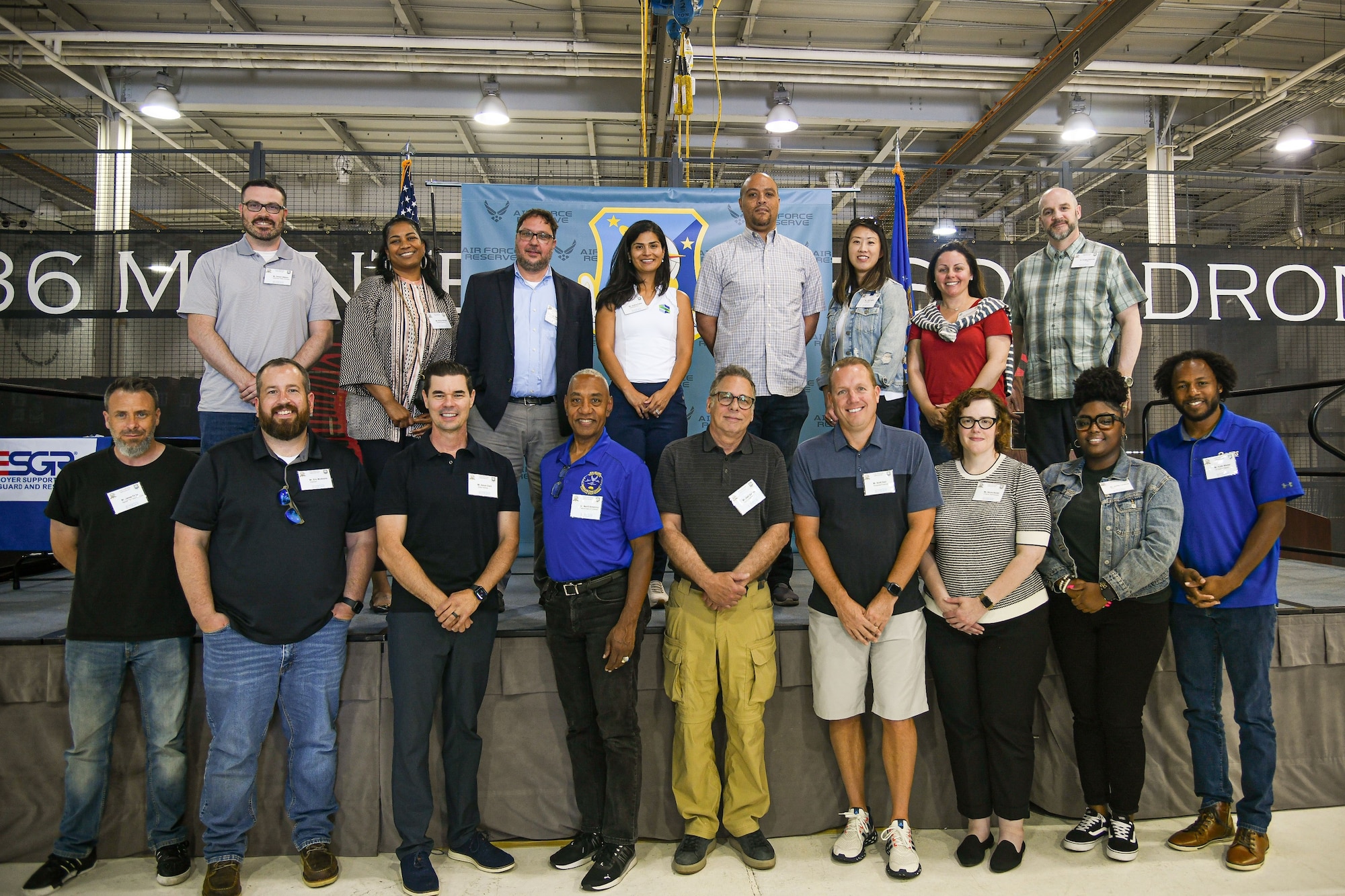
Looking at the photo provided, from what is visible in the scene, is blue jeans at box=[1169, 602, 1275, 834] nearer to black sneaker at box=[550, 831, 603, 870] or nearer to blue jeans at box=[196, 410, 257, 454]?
black sneaker at box=[550, 831, 603, 870]

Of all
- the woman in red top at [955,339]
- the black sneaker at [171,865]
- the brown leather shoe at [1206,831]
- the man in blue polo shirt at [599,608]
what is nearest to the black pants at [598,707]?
the man in blue polo shirt at [599,608]

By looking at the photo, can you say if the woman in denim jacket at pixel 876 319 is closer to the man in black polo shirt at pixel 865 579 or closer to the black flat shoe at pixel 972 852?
the man in black polo shirt at pixel 865 579

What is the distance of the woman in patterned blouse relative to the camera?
3.09 m

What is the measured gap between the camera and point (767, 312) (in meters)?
3.42

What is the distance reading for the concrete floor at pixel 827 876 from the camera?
8.30 feet

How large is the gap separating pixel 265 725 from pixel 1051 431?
3277 millimetres

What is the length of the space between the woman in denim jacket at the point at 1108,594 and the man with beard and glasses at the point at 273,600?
2.42m

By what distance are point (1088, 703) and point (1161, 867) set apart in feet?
1.95

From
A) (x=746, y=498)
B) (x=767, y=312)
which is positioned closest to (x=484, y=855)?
(x=746, y=498)

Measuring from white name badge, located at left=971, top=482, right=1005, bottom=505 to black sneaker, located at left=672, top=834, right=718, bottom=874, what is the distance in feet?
4.88

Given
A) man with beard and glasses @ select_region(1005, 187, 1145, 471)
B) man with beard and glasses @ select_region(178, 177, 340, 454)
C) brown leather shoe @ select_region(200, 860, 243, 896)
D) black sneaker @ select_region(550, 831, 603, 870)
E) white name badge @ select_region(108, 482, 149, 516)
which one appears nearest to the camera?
brown leather shoe @ select_region(200, 860, 243, 896)

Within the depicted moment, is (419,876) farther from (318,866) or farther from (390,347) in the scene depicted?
(390,347)

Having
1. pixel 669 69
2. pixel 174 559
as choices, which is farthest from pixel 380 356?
pixel 669 69

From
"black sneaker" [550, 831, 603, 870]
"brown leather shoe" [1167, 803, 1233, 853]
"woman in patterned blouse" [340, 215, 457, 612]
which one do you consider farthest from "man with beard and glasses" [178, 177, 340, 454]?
"brown leather shoe" [1167, 803, 1233, 853]
